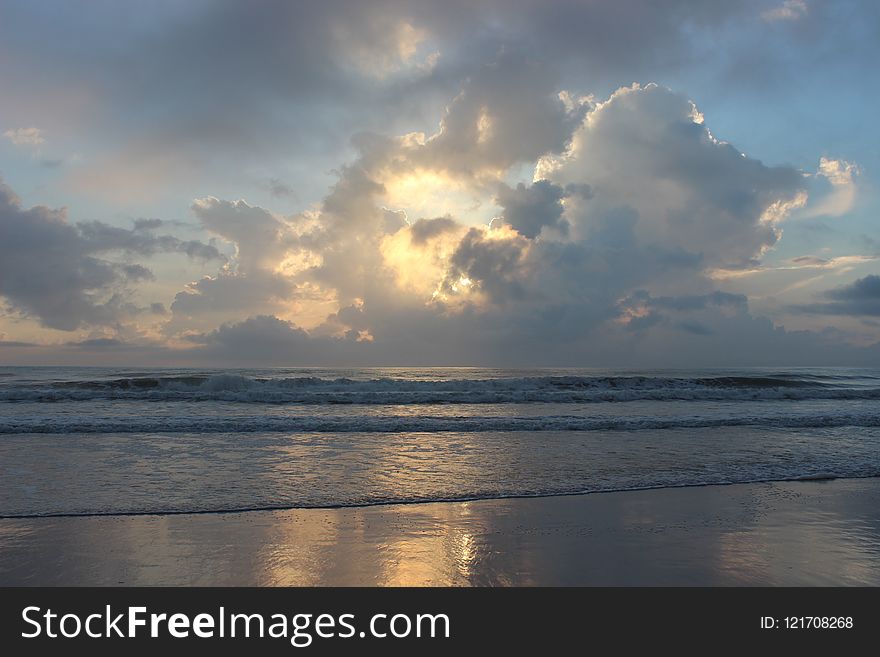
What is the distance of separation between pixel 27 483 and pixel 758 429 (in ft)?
66.7

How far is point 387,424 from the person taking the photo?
726 inches

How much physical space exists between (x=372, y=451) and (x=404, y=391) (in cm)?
2095

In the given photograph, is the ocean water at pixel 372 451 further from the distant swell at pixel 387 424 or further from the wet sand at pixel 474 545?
the wet sand at pixel 474 545

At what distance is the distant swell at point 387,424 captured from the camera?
1691 centimetres

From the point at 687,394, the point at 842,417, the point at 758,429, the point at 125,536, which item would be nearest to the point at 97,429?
the point at 125,536

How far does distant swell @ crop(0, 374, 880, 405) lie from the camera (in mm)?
28641

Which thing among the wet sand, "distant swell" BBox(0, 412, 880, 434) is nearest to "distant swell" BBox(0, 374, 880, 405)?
"distant swell" BBox(0, 412, 880, 434)

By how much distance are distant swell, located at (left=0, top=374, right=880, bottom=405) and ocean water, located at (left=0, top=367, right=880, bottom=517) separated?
1.05 metres

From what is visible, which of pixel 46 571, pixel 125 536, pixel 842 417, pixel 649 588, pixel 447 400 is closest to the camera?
pixel 649 588

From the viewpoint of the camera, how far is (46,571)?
221 inches

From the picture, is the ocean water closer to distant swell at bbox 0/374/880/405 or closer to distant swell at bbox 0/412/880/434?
distant swell at bbox 0/412/880/434

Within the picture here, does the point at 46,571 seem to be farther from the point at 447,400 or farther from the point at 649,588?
the point at 447,400

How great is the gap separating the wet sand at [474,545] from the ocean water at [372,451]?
97cm

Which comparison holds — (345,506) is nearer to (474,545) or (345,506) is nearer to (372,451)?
(474,545)
